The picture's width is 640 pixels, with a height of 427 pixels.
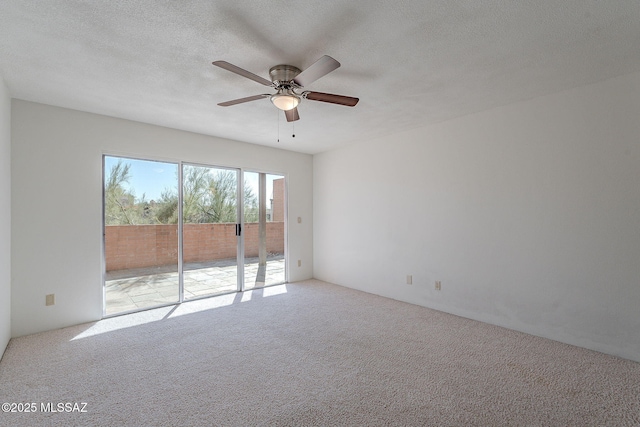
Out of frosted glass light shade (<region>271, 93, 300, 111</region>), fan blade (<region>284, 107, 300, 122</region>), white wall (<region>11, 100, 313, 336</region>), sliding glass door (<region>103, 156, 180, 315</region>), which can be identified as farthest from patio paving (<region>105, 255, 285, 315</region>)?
frosted glass light shade (<region>271, 93, 300, 111</region>)

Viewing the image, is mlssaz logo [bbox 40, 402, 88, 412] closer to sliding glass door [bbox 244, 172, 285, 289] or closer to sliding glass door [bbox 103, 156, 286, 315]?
sliding glass door [bbox 103, 156, 286, 315]

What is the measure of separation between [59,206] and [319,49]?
3.35 metres

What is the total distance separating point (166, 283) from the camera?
4.25m

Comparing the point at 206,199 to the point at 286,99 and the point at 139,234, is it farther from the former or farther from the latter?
the point at 286,99

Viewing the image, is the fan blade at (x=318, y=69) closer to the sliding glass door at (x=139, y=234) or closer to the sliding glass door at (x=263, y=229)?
the sliding glass door at (x=139, y=234)

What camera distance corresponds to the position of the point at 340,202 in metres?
5.41

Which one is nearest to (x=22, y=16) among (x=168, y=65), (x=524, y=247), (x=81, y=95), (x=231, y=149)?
(x=168, y=65)

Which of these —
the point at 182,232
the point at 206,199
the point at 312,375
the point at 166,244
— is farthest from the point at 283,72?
the point at 166,244

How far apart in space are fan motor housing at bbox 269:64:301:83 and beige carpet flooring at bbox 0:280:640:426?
7.90 ft

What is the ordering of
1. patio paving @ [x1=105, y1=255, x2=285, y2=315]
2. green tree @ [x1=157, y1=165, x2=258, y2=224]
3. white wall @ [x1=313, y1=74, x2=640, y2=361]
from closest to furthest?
1. white wall @ [x1=313, y1=74, x2=640, y2=361]
2. patio paving @ [x1=105, y1=255, x2=285, y2=315]
3. green tree @ [x1=157, y1=165, x2=258, y2=224]

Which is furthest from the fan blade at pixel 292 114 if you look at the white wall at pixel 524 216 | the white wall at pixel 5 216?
the white wall at pixel 5 216

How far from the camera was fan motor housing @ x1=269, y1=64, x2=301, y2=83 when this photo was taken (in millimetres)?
2459

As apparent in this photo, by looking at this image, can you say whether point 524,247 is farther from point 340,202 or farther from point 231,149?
point 231,149

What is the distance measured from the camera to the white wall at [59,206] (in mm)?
3180
